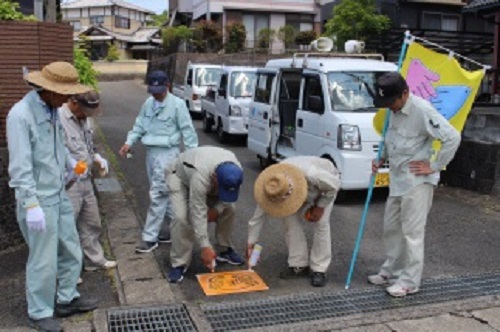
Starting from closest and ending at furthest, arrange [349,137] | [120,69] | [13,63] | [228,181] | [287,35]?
[228,181], [13,63], [349,137], [287,35], [120,69]

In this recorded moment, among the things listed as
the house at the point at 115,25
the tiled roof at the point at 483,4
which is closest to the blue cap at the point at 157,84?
the tiled roof at the point at 483,4

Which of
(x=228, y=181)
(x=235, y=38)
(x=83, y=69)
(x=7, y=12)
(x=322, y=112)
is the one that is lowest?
(x=228, y=181)

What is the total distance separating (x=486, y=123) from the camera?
8203 mm

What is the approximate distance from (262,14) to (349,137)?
81.5 ft

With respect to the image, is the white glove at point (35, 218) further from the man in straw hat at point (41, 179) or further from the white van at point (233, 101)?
the white van at point (233, 101)

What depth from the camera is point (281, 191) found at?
14.1ft

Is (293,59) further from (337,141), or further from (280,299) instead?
(280,299)

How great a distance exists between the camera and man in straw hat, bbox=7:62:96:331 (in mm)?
3646

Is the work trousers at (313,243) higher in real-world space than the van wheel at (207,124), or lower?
lower

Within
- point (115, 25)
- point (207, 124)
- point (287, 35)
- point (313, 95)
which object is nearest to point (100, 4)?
point (115, 25)

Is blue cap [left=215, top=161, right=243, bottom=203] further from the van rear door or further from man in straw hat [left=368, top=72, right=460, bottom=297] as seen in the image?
the van rear door

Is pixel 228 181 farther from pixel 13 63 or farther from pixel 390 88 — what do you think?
pixel 13 63

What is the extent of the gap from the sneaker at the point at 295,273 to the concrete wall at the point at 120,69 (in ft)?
122

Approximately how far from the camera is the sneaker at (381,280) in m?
4.85
